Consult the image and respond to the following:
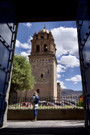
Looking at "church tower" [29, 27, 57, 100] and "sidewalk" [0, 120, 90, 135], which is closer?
"sidewalk" [0, 120, 90, 135]

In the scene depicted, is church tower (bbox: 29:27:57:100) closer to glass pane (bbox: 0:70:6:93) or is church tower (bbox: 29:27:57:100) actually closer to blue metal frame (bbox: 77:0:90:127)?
blue metal frame (bbox: 77:0:90:127)

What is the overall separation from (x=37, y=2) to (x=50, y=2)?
496mm

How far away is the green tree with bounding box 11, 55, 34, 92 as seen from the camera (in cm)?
1810

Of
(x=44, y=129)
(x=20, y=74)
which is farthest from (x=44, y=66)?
(x=44, y=129)

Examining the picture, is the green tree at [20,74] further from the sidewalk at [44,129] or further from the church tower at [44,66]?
the sidewalk at [44,129]

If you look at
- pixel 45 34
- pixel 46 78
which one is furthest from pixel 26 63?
pixel 45 34

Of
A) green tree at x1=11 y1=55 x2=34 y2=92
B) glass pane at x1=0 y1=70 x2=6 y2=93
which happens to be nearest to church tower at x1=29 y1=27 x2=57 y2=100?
green tree at x1=11 y1=55 x2=34 y2=92

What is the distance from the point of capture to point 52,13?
4.82 meters

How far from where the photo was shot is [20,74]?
1864 cm

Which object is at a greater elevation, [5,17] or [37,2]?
[37,2]

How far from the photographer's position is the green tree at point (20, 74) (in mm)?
18095

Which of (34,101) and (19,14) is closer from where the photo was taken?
(19,14)

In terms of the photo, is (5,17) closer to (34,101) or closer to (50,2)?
(50,2)

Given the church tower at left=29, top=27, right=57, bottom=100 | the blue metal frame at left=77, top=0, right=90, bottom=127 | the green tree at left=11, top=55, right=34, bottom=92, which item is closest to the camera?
the blue metal frame at left=77, top=0, right=90, bottom=127
